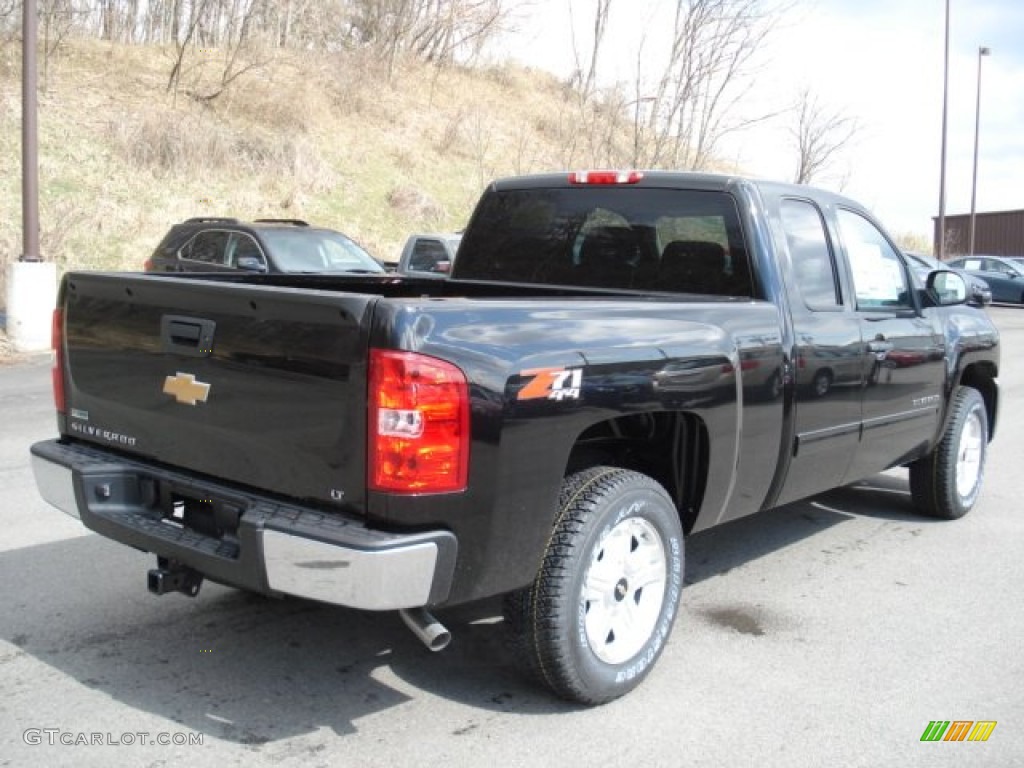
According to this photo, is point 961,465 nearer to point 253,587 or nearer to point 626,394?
point 626,394

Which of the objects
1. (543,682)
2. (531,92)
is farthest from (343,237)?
(531,92)

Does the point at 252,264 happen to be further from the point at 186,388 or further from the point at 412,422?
the point at 412,422

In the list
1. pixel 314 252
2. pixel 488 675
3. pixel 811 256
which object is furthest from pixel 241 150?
pixel 488 675

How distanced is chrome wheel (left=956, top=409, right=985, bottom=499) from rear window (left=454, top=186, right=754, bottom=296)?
2.59 m

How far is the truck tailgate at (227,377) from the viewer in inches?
122

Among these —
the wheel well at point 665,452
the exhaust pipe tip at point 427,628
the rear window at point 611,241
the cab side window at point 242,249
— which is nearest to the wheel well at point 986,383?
the rear window at point 611,241

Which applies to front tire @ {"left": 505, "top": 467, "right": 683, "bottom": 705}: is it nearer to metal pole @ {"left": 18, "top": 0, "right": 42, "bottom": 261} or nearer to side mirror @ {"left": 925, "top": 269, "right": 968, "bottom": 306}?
side mirror @ {"left": 925, "top": 269, "right": 968, "bottom": 306}

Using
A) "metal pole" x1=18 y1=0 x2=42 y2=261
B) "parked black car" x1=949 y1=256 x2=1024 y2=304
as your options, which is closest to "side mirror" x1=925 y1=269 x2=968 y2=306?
"metal pole" x1=18 y1=0 x2=42 y2=261

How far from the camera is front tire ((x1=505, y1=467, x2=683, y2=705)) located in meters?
3.46

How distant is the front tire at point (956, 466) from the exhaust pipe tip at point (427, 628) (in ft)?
13.4

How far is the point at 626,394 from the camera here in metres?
3.61

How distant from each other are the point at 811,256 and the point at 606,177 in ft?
3.54

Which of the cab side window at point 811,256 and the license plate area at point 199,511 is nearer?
the license plate area at point 199,511

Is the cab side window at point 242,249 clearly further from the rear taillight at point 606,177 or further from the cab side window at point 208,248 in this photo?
the rear taillight at point 606,177
